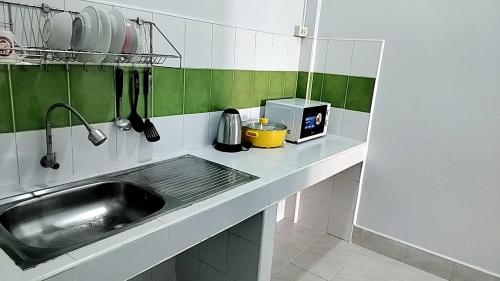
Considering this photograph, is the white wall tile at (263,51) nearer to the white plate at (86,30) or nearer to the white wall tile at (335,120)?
the white wall tile at (335,120)

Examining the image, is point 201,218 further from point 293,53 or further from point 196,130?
point 293,53

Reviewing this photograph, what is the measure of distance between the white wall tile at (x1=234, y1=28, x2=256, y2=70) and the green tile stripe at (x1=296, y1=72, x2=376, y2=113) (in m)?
0.61

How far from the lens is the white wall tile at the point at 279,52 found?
2.33 meters

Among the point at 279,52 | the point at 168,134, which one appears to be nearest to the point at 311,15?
the point at 279,52

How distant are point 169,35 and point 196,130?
518 mm

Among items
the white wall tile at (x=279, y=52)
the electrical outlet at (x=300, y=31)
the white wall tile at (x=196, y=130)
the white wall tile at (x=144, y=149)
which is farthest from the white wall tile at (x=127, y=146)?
the electrical outlet at (x=300, y=31)

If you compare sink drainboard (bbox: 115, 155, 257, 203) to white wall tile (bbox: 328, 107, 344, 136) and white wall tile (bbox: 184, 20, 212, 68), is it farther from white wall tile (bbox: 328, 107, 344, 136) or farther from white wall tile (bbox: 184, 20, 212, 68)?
white wall tile (bbox: 328, 107, 344, 136)

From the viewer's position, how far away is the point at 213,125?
198 cm

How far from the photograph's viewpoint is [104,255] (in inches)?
37.0

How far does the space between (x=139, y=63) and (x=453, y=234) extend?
6.83 feet

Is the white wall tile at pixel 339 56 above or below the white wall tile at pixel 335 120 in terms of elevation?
above

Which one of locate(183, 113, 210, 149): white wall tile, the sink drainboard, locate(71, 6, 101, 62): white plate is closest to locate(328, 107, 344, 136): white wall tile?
locate(183, 113, 210, 149): white wall tile

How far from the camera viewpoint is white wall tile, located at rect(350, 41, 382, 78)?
7.54 ft

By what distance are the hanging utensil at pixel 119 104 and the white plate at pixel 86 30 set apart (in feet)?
0.89
